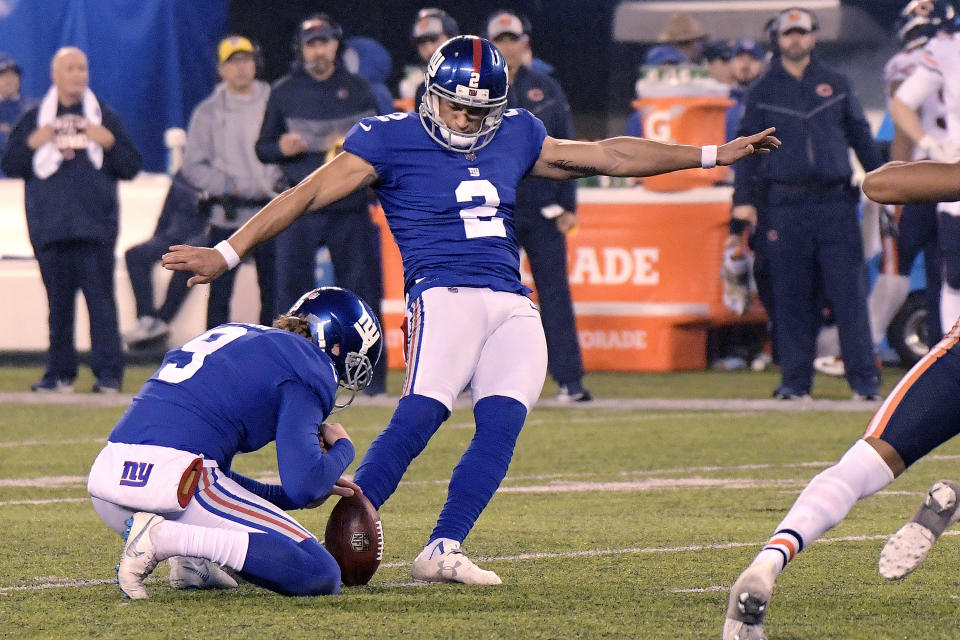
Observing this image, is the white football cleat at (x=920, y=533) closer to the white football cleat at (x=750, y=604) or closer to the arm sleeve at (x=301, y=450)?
the white football cleat at (x=750, y=604)

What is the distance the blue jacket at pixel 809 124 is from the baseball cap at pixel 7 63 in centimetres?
707

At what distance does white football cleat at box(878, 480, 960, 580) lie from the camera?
4613 mm

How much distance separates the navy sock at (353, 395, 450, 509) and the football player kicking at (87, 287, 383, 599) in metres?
0.22

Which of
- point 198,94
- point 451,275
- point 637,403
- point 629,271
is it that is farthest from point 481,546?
point 198,94

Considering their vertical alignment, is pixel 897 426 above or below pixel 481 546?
above

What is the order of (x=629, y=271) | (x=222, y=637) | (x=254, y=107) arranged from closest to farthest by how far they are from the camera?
(x=222, y=637)
(x=254, y=107)
(x=629, y=271)

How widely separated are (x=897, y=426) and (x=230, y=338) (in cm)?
179

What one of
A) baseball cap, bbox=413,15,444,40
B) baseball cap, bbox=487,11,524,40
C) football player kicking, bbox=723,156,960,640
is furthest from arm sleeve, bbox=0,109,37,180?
football player kicking, bbox=723,156,960,640

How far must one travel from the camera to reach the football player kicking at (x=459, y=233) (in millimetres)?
5371

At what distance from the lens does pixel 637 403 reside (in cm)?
1088

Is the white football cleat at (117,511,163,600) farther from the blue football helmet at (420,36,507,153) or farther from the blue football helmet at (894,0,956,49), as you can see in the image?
the blue football helmet at (894,0,956,49)

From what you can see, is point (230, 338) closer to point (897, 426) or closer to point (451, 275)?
point (451, 275)

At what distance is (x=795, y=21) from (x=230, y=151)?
11.7ft

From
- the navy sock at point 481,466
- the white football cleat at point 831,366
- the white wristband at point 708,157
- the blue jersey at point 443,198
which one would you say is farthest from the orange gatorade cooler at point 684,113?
the navy sock at point 481,466
